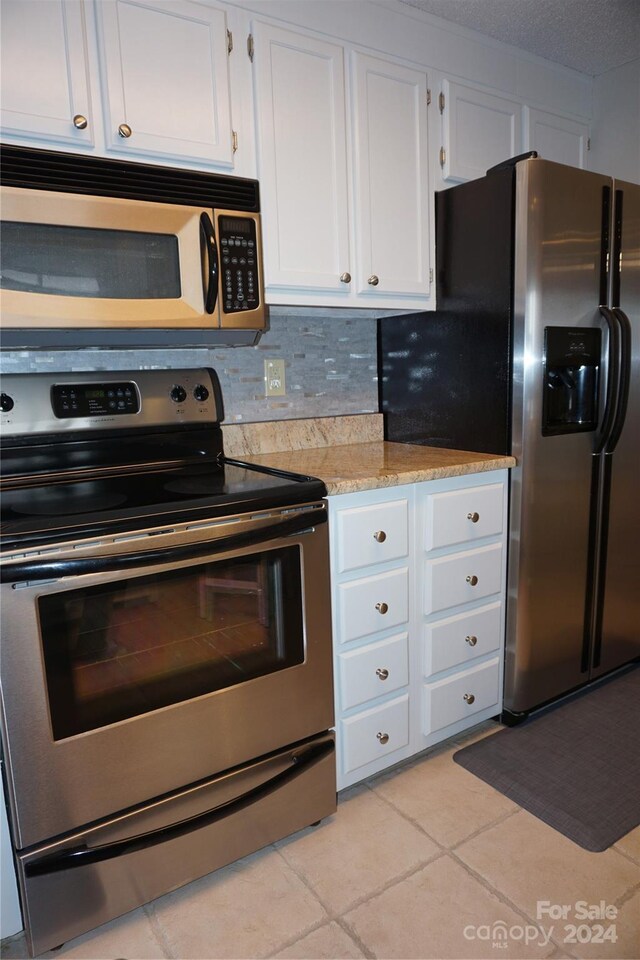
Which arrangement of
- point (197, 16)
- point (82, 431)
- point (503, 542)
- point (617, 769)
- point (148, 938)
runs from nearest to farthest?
point (148, 938) → point (197, 16) → point (82, 431) → point (617, 769) → point (503, 542)

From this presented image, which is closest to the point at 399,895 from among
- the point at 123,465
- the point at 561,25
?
the point at 123,465

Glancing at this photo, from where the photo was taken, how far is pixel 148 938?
4.22 feet

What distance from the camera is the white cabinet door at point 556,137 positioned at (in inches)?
88.7

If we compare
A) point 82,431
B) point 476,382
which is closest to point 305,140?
point 476,382

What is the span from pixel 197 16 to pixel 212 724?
5.68 feet

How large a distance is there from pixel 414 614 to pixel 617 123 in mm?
2115

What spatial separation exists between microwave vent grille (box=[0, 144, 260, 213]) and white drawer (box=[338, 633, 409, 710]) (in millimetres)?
1234

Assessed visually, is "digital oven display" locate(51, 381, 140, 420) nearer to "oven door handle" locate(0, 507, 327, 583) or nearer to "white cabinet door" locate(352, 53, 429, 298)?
"oven door handle" locate(0, 507, 327, 583)

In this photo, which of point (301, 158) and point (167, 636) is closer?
point (167, 636)

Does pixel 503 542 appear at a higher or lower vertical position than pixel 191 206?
lower

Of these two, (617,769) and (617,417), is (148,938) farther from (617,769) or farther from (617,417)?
(617,417)

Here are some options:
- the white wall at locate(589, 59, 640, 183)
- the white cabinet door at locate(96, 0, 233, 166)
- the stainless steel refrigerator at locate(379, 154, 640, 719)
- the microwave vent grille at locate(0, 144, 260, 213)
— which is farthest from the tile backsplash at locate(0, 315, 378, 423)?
the white wall at locate(589, 59, 640, 183)

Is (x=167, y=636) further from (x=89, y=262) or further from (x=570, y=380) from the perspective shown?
(x=570, y=380)

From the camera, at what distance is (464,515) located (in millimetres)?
1792
